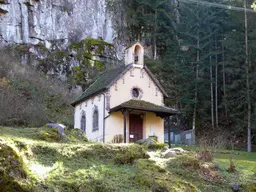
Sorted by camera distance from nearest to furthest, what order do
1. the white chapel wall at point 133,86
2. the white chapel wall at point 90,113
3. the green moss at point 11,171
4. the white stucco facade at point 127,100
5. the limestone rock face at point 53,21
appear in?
1. the green moss at point 11,171
2. the white stucco facade at point 127,100
3. the white chapel wall at point 133,86
4. the white chapel wall at point 90,113
5. the limestone rock face at point 53,21

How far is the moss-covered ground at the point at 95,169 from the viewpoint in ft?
26.0

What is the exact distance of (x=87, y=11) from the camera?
4262cm

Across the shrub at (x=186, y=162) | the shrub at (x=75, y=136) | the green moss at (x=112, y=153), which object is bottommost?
the shrub at (x=186, y=162)

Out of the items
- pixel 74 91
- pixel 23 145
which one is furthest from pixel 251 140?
pixel 23 145

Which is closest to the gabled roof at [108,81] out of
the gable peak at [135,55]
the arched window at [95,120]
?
the gable peak at [135,55]

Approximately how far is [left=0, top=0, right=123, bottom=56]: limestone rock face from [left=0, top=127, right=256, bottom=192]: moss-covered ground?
28.0m

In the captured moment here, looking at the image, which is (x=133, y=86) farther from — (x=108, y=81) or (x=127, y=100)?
(x=108, y=81)

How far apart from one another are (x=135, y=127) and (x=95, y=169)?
15677 millimetres

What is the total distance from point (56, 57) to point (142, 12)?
1277 centimetres

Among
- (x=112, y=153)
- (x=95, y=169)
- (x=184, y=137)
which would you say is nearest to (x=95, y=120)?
(x=184, y=137)

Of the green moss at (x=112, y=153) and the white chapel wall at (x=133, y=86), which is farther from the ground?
the white chapel wall at (x=133, y=86)

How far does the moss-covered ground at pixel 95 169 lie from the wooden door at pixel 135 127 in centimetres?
1238

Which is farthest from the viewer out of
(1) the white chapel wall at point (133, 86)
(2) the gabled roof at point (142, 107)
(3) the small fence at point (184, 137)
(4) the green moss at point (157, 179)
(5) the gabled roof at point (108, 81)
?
(3) the small fence at point (184, 137)

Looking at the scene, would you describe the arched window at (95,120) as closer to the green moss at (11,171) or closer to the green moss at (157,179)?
the green moss at (157,179)
